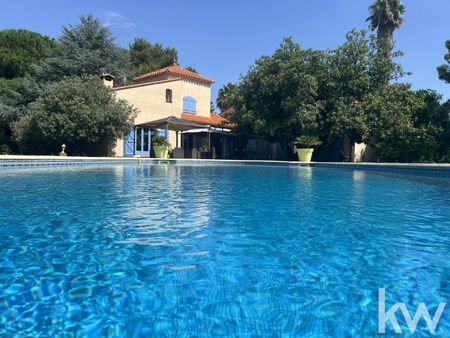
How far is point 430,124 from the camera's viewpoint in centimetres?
2003

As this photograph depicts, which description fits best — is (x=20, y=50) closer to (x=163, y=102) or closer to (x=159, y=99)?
(x=159, y=99)

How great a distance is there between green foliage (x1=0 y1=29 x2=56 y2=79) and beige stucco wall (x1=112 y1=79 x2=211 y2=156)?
11208mm

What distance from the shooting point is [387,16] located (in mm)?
33219

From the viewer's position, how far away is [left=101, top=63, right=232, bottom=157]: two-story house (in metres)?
23.2

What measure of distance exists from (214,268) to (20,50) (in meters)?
35.6

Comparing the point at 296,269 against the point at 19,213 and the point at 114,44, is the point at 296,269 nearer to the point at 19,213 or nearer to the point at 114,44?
the point at 19,213

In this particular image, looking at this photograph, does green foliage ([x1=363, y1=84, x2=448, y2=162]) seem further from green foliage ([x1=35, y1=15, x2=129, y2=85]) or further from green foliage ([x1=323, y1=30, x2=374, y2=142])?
green foliage ([x1=35, y1=15, x2=129, y2=85])

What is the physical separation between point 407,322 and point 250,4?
20.0 meters

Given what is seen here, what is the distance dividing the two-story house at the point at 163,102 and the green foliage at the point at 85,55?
8.19ft

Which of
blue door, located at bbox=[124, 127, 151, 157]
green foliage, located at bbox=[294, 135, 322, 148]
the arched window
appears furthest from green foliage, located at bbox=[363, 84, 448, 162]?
blue door, located at bbox=[124, 127, 151, 157]

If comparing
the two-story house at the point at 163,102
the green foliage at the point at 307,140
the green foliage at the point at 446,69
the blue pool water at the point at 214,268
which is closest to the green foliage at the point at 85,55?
the two-story house at the point at 163,102

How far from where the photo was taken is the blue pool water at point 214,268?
2211mm

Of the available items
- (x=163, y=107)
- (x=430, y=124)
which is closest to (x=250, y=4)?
(x=163, y=107)

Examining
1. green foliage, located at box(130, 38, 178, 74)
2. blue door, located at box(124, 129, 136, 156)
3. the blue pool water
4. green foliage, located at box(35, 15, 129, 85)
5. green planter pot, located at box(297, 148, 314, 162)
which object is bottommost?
the blue pool water
